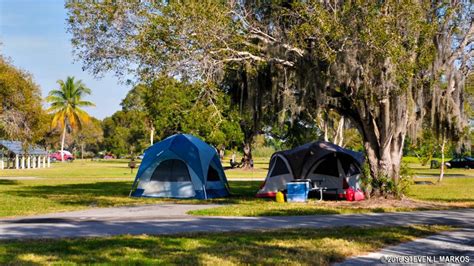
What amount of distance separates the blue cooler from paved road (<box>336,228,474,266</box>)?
27.9 ft

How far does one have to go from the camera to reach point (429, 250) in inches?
363

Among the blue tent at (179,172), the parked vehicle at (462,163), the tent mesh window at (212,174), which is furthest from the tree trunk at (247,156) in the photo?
the blue tent at (179,172)

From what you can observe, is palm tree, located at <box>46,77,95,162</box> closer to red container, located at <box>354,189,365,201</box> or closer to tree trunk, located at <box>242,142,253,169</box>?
tree trunk, located at <box>242,142,253,169</box>

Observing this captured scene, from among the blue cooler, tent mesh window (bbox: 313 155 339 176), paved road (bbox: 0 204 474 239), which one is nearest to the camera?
paved road (bbox: 0 204 474 239)

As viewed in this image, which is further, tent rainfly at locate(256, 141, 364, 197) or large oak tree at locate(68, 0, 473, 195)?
tent rainfly at locate(256, 141, 364, 197)

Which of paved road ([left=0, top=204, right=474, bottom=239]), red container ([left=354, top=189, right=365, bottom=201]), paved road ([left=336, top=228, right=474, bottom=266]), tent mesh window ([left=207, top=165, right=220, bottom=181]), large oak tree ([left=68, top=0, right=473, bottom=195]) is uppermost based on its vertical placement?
large oak tree ([left=68, top=0, right=473, bottom=195])

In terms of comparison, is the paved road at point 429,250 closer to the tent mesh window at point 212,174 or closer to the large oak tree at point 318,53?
the large oak tree at point 318,53

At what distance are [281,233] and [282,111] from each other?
27.6 feet

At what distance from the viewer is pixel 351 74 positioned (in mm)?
15477

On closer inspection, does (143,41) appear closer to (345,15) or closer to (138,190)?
(345,15)

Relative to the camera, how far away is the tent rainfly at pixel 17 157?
59.4 metres

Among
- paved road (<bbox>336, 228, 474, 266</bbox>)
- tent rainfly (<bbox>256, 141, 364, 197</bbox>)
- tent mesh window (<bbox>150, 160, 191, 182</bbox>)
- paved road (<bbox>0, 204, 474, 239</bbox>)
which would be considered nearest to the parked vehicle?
tent rainfly (<bbox>256, 141, 364, 197</bbox>)

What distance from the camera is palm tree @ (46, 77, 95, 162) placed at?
74.1 m

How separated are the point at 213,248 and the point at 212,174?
13438 mm
